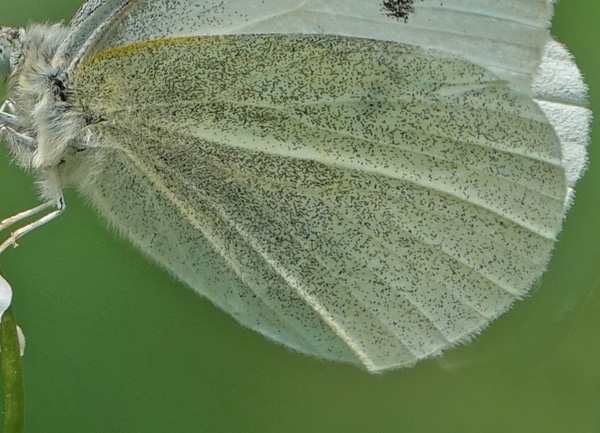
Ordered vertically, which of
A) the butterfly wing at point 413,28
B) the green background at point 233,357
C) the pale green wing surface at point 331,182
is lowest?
the green background at point 233,357

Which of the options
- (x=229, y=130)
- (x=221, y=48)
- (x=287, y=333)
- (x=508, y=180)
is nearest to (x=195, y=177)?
(x=229, y=130)

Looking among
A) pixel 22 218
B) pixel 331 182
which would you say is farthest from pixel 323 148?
pixel 22 218

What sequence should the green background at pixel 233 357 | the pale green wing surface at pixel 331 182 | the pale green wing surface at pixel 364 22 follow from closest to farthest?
the pale green wing surface at pixel 364 22, the pale green wing surface at pixel 331 182, the green background at pixel 233 357

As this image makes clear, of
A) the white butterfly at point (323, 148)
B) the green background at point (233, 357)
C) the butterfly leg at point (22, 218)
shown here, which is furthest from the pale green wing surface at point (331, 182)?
the green background at point (233, 357)

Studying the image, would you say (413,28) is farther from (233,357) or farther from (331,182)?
(233,357)

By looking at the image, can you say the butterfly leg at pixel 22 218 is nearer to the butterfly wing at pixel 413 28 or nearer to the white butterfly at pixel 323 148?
the white butterfly at pixel 323 148

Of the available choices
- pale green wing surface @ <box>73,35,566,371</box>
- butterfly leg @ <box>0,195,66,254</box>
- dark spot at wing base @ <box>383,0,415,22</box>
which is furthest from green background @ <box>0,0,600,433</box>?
dark spot at wing base @ <box>383,0,415,22</box>

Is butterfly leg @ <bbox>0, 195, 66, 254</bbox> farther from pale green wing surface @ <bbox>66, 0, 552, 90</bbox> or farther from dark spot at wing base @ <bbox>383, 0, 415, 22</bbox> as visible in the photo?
dark spot at wing base @ <bbox>383, 0, 415, 22</bbox>
